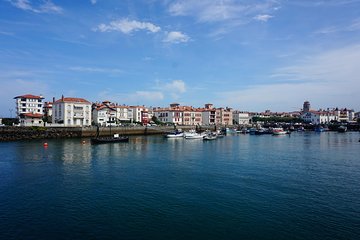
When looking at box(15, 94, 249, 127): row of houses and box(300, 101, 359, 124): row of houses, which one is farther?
box(300, 101, 359, 124): row of houses

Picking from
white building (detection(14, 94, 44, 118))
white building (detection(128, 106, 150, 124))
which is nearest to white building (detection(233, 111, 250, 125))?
white building (detection(128, 106, 150, 124))

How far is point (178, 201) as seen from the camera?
19219 mm

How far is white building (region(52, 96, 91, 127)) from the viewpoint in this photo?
3177 inches

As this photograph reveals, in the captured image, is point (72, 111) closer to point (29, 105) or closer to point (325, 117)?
point (29, 105)

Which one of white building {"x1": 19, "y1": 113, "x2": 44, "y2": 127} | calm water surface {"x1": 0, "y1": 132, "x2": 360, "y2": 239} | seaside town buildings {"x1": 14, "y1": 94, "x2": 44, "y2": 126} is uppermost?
seaside town buildings {"x1": 14, "y1": 94, "x2": 44, "y2": 126}

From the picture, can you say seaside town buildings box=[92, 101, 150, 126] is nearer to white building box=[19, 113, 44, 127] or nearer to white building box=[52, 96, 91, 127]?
white building box=[52, 96, 91, 127]

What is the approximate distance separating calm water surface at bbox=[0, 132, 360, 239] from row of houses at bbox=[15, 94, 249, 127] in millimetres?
43883

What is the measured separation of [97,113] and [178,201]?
79.8 m

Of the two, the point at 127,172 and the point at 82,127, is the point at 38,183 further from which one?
the point at 82,127

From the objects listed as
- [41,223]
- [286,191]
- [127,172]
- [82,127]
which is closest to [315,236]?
[286,191]

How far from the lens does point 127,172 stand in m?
28.5

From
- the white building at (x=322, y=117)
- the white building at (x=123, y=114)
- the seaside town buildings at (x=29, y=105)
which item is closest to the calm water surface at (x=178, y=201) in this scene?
the seaside town buildings at (x=29, y=105)

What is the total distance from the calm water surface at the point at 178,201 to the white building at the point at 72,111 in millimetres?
50038

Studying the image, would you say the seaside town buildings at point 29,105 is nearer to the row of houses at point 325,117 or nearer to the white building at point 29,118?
the white building at point 29,118
